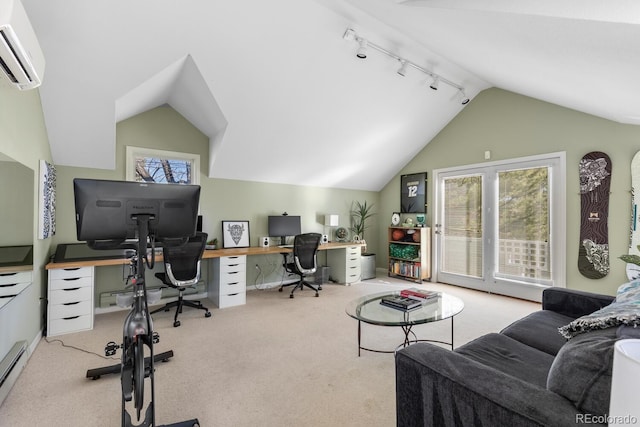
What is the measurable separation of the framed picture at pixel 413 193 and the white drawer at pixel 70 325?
5.17 metres

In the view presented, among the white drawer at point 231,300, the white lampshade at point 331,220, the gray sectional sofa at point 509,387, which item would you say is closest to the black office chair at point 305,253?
the white drawer at point 231,300

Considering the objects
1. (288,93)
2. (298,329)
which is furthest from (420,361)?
(288,93)

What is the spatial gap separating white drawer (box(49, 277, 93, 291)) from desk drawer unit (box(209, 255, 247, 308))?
4.45 ft

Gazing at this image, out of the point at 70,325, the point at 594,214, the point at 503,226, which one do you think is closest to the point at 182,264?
the point at 70,325

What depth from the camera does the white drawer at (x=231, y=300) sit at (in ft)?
12.8

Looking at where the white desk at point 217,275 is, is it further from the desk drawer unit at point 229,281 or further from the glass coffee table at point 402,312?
the glass coffee table at point 402,312

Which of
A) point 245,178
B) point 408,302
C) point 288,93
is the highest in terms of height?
point 288,93

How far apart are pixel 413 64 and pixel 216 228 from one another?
3607 mm

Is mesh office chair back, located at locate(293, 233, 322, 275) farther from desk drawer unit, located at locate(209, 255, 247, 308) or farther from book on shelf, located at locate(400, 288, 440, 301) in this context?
book on shelf, located at locate(400, 288, 440, 301)

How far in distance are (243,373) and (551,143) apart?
473 centimetres

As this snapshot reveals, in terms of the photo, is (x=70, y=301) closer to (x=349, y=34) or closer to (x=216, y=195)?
(x=216, y=195)

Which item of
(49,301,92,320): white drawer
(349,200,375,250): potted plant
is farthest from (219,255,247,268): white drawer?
(349,200,375,250): potted plant

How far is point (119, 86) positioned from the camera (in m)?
3.05

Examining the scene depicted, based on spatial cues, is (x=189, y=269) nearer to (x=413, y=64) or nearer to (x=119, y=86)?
(x=119, y=86)
